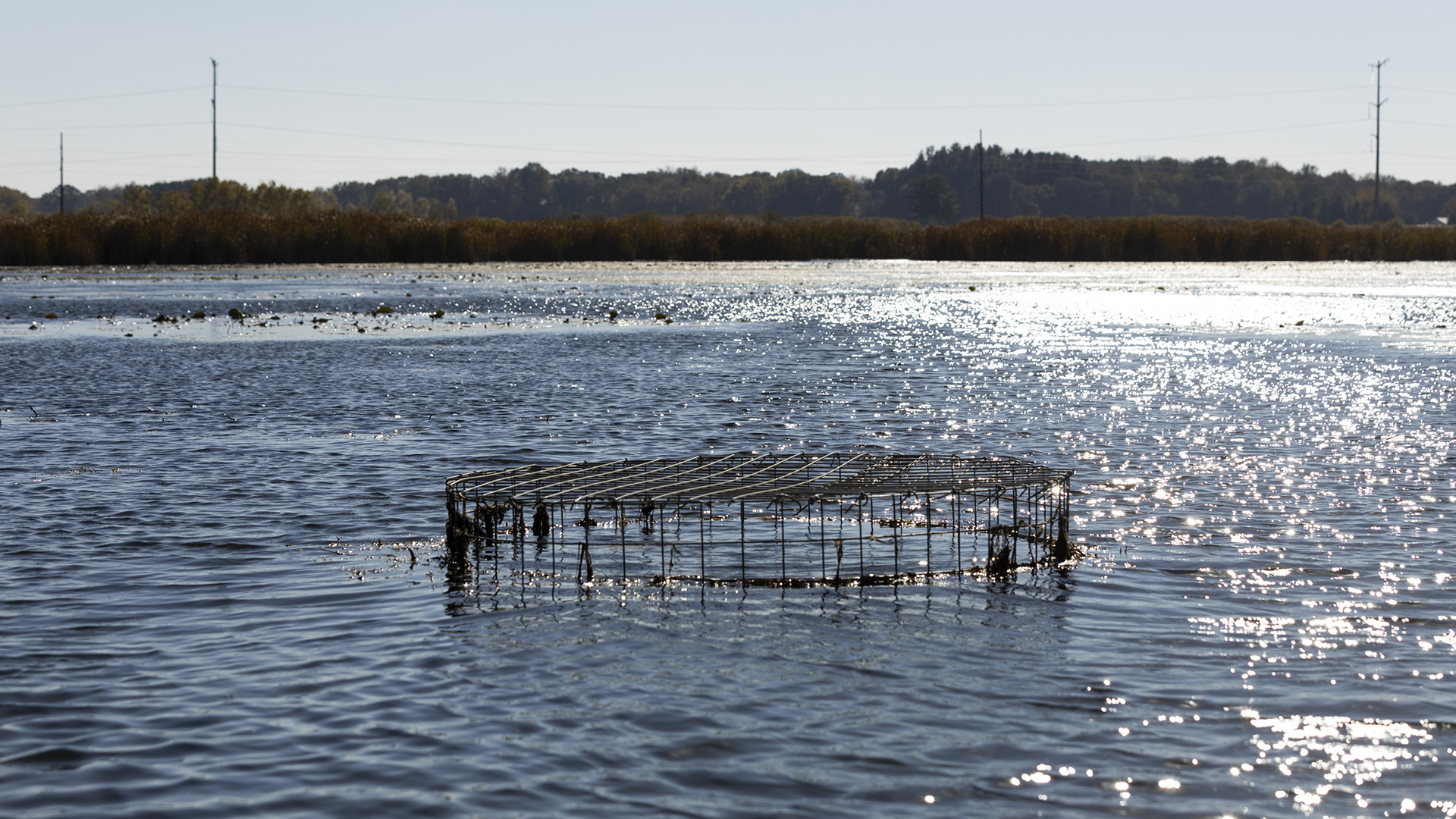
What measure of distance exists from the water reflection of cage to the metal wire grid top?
0.03 m

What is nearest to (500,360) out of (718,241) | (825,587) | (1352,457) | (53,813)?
(1352,457)

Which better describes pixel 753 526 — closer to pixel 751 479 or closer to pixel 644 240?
pixel 751 479

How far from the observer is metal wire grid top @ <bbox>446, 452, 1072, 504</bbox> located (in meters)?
13.4

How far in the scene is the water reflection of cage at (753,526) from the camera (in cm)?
1322

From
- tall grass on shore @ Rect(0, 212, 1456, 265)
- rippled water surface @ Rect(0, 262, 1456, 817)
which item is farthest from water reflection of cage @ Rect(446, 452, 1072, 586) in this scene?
tall grass on shore @ Rect(0, 212, 1456, 265)

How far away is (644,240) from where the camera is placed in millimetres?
107812

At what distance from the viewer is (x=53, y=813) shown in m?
8.02

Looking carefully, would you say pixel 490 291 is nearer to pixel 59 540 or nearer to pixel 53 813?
pixel 59 540

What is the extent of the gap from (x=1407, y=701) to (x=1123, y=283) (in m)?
75.8

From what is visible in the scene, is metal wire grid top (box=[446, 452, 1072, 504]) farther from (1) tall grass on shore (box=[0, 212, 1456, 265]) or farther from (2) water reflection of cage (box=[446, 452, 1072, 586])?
(1) tall grass on shore (box=[0, 212, 1456, 265])

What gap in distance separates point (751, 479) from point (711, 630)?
3634 mm

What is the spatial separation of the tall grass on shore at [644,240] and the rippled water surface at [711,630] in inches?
2545

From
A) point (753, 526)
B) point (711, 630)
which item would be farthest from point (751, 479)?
point (711, 630)

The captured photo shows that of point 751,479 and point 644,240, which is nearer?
point 751,479
